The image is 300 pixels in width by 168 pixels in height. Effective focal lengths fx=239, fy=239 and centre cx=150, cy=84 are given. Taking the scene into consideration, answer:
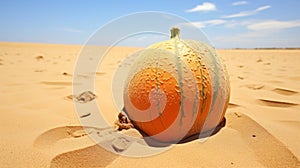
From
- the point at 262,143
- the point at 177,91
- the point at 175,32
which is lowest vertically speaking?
the point at 262,143

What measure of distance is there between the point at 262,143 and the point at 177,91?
2.68 feet

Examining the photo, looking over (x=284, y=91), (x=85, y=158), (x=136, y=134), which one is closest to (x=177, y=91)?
(x=136, y=134)

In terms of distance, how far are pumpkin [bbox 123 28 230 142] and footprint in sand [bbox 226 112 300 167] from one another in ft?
0.99

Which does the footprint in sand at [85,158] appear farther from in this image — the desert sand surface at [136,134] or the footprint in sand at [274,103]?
the footprint in sand at [274,103]

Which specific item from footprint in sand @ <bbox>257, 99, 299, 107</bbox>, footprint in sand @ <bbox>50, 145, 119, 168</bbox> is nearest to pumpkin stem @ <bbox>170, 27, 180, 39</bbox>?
footprint in sand @ <bbox>50, 145, 119, 168</bbox>

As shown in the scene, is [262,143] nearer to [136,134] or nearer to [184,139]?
[184,139]

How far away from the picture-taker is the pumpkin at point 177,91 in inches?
71.2

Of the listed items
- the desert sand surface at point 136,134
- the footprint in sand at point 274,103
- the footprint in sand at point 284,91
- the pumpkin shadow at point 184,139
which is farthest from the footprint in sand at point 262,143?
the footprint in sand at point 284,91

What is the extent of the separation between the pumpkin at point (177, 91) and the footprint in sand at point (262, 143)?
0.99ft

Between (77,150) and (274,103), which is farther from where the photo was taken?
(274,103)

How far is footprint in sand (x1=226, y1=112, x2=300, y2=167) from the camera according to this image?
165 cm

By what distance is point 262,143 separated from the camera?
191 centimetres

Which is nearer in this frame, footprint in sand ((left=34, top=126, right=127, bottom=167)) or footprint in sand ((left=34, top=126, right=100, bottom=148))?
footprint in sand ((left=34, top=126, right=127, bottom=167))

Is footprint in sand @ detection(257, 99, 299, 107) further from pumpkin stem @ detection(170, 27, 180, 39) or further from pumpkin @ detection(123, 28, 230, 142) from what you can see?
pumpkin stem @ detection(170, 27, 180, 39)
